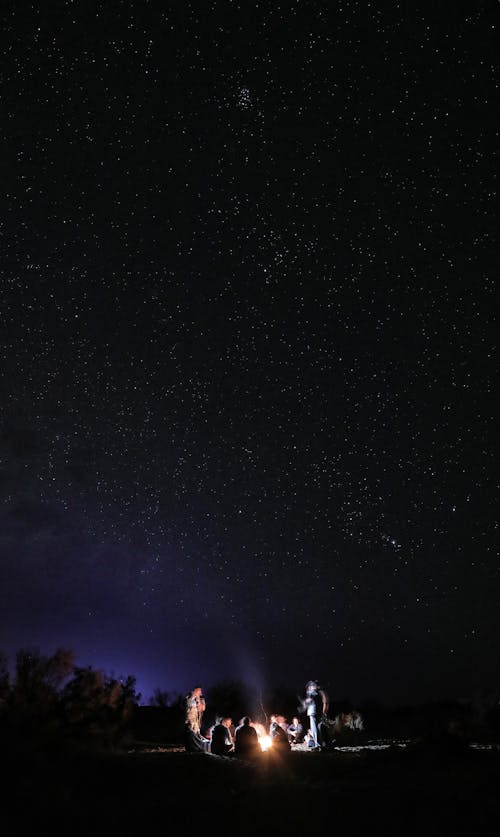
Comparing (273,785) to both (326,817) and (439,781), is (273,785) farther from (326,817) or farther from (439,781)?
(439,781)

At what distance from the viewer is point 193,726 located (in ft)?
52.7

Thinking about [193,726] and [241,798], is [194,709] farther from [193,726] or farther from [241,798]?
[241,798]

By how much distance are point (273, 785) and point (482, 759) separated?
5.57 meters

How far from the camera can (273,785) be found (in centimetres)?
889

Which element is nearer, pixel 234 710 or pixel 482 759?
pixel 482 759

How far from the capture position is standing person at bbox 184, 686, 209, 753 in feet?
51.8

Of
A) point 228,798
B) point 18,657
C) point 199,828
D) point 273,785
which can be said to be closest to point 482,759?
point 273,785

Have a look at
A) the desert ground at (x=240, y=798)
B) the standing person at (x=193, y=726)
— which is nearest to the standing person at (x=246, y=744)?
the standing person at (x=193, y=726)

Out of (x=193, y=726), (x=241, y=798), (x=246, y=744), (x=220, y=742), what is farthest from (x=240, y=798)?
(x=193, y=726)

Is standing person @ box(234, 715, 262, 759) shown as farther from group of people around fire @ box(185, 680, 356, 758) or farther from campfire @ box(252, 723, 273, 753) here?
campfire @ box(252, 723, 273, 753)

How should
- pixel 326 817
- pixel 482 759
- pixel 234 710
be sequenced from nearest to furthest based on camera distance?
pixel 326 817
pixel 482 759
pixel 234 710

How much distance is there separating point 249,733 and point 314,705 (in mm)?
4573

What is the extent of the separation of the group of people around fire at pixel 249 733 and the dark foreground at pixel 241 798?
11.2 feet

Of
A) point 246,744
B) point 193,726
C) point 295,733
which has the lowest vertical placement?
point 295,733
